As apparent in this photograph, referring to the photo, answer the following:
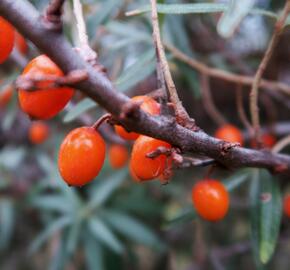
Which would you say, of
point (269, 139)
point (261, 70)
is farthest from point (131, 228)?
point (261, 70)

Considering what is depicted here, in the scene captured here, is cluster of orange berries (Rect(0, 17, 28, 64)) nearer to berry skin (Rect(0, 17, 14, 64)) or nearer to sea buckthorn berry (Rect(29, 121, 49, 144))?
berry skin (Rect(0, 17, 14, 64))

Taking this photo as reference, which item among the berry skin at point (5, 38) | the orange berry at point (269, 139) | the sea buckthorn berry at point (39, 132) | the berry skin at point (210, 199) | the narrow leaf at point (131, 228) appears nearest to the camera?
the berry skin at point (5, 38)

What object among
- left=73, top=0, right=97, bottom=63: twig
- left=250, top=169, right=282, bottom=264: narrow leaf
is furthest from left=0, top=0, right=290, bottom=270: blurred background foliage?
left=73, top=0, right=97, bottom=63: twig

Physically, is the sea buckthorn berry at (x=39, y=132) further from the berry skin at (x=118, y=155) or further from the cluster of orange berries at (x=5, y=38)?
→ the cluster of orange berries at (x=5, y=38)

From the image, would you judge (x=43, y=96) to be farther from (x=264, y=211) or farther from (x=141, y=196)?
(x=141, y=196)

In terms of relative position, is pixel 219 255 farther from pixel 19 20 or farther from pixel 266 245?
pixel 19 20

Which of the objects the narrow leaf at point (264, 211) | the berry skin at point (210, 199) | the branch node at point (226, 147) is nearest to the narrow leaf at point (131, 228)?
the narrow leaf at point (264, 211)
